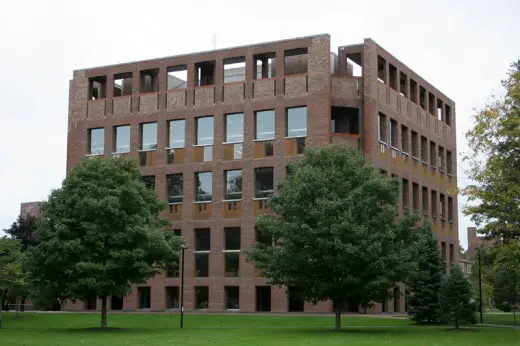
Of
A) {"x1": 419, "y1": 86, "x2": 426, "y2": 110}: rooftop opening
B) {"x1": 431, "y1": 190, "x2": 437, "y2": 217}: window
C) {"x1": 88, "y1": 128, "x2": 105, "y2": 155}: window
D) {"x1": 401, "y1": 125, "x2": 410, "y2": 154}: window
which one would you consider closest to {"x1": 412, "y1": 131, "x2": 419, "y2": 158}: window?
{"x1": 401, "y1": 125, "x2": 410, "y2": 154}: window

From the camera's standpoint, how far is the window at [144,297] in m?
63.0

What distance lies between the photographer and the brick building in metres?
58.4

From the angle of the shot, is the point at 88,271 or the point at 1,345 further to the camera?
the point at 88,271

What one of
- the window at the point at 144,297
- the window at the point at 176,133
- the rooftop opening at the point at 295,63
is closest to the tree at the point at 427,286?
the rooftop opening at the point at 295,63

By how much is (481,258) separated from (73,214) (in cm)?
2750

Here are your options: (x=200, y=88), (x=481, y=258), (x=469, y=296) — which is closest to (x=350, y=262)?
(x=469, y=296)

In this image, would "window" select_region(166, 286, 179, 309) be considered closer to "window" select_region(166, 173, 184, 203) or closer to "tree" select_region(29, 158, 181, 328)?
"window" select_region(166, 173, 184, 203)

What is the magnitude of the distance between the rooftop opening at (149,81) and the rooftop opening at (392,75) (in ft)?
59.5

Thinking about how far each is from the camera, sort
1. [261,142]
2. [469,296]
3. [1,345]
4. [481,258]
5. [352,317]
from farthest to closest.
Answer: [261,142]
[481,258]
[352,317]
[469,296]
[1,345]

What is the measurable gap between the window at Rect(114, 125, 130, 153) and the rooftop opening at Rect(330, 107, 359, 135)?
16449 mm

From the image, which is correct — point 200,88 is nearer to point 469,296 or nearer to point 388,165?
point 388,165

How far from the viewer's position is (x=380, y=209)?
40.1m

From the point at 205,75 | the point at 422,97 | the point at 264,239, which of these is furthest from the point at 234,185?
the point at 422,97

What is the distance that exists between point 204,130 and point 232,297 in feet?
41.4
